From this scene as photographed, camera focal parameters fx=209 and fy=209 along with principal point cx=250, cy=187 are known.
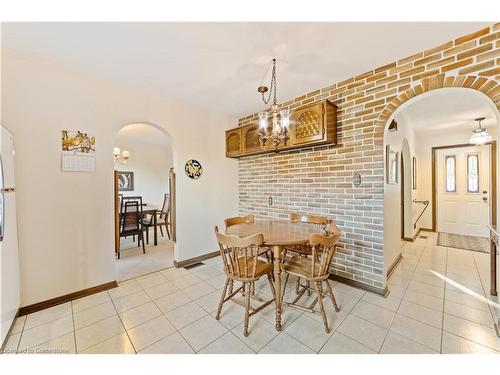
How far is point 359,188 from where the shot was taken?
2.46m

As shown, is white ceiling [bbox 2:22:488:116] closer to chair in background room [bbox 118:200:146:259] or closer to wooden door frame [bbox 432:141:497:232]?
chair in background room [bbox 118:200:146:259]

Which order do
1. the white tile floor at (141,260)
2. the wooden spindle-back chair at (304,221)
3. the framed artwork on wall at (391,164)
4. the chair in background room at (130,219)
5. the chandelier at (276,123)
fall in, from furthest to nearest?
the chair in background room at (130,219)
the white tile floor at (141,260)
the framed artwork on wall at (391,164)
the wooden spindle-back chair at (304,221)
the chandelier at (276,123)

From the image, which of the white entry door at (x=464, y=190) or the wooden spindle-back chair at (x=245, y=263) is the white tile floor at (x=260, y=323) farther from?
the white entry door at (x=464, y=190)

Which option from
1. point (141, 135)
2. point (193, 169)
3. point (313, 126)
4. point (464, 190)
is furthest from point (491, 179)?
point (141, 135)

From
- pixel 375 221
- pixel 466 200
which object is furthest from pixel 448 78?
pixel 466 200

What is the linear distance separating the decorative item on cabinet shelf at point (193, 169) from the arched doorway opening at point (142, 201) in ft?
0.77

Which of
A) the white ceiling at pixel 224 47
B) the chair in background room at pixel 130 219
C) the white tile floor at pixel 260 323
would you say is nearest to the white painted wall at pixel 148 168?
the chair in background room at pixel 130 219

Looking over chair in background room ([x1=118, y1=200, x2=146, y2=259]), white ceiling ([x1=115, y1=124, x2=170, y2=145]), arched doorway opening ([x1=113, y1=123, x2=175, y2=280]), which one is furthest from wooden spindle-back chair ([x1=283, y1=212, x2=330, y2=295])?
white ceiling ([x1=115, y1=124, x2=170, y2=145])

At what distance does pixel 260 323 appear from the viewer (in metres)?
1.87

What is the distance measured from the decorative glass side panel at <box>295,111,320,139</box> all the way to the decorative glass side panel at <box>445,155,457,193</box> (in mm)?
4589

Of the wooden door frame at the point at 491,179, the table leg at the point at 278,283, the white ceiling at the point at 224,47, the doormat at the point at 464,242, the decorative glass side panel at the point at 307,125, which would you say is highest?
the white ceiling at the point at 224,47

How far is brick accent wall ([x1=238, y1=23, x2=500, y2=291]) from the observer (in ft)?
5.87

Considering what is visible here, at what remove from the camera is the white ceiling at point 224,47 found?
1.69 meters

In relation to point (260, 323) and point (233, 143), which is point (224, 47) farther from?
point (260, 323)
